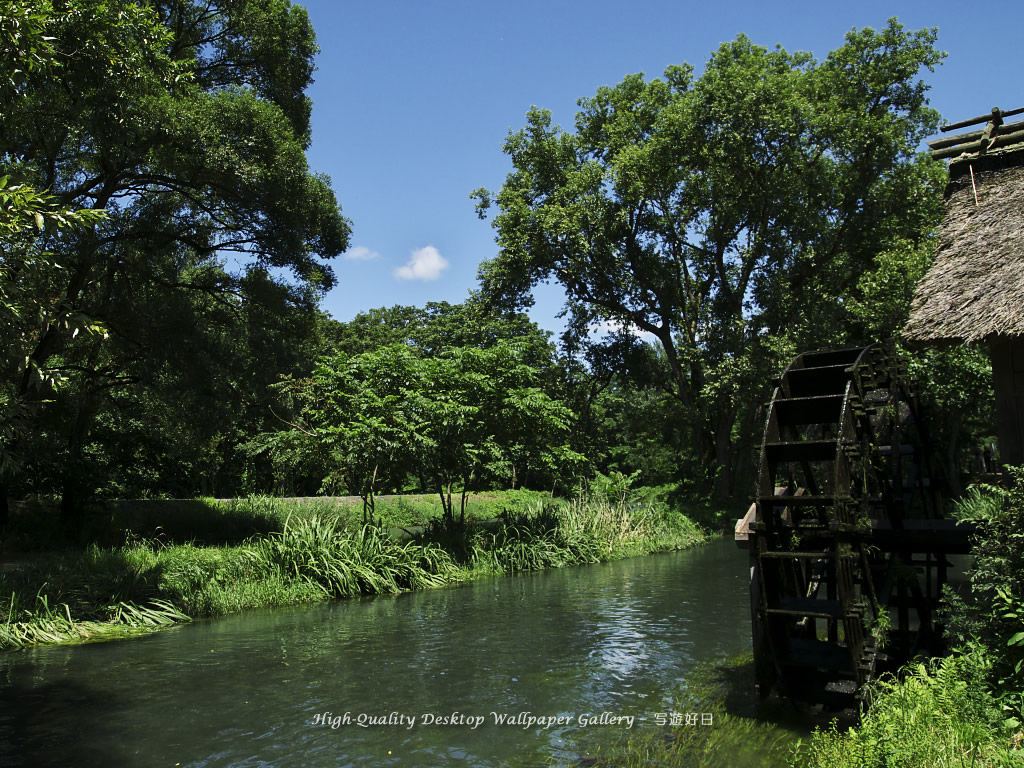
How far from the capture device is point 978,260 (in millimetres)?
8898

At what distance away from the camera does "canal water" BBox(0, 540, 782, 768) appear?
7.30m

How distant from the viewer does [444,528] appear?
789 inches

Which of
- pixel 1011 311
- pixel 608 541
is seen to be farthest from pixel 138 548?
pixel 1011 311

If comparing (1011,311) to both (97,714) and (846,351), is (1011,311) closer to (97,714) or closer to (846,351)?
(846,351)

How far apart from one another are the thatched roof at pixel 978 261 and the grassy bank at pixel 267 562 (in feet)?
37.7

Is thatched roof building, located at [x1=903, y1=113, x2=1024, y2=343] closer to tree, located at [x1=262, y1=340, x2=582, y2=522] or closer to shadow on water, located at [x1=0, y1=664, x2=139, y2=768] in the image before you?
shadow on water, located at [x1=0, y1=664, x2=139, y2=768]

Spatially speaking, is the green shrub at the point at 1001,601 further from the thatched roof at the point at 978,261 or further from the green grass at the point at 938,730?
the thatched roof at the point at 978,261

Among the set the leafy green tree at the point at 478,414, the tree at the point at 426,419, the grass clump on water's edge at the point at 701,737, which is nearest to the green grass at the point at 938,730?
the grass clump on water's edge at the point at 701,737

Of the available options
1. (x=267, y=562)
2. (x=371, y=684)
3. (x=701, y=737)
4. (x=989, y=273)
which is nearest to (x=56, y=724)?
(x=371, y=684)

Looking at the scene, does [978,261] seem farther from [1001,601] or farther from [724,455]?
[724,455]

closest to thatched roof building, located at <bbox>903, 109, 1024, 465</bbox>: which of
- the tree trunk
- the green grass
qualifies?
the green grass

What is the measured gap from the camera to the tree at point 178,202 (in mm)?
14383

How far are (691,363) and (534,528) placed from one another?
40.6ft

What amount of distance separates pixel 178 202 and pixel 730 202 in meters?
18.8
